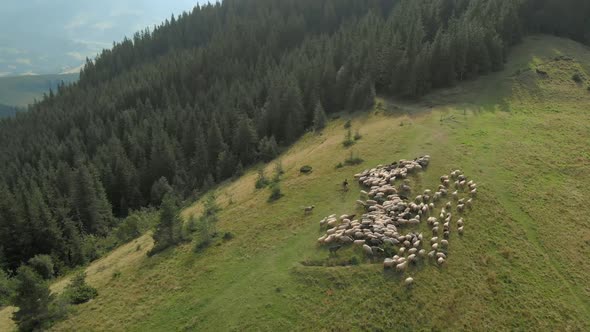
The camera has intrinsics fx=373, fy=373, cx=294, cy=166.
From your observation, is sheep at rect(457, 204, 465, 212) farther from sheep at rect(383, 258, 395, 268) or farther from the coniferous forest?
the coniferous forest

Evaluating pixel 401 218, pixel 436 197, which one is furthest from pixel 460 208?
pixel 401 218

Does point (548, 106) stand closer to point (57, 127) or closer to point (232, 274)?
point (232, 274)

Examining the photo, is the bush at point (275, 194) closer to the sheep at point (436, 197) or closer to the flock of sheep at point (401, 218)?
the flock of sheep at point (401, 218)

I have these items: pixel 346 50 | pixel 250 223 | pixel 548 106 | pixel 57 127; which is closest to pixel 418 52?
pixel 346 50

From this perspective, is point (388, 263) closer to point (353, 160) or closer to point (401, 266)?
point (401, 266)

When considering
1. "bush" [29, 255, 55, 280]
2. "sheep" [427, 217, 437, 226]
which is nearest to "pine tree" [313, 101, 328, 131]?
"sheep" [427, 217, 437, 226]

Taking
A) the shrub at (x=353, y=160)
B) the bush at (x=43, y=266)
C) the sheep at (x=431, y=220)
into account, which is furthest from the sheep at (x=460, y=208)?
the bush at (x=43, y=266)
